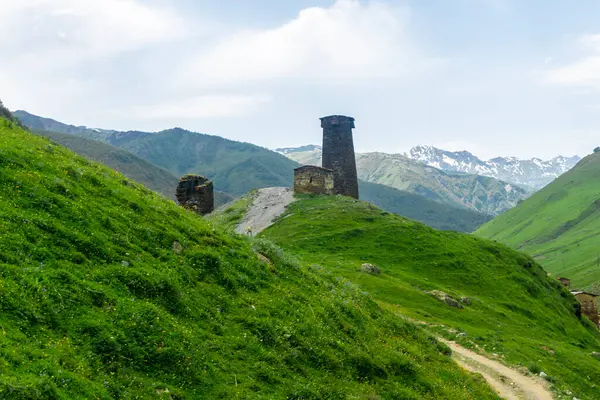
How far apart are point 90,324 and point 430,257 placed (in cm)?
5519

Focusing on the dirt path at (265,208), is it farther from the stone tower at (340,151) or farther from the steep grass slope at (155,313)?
the steep grass slope at (155,313)

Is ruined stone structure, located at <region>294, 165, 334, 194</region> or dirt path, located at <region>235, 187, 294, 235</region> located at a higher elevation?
ruined stone structure, located at <region>294, 165, 334, 194</region>

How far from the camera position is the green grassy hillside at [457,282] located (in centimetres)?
3938

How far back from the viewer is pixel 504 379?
101 ft

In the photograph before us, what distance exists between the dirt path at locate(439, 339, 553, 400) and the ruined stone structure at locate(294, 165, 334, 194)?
54.3 meters

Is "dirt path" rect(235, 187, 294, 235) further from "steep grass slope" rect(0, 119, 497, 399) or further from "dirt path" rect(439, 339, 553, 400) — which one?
"steep grass slope" rect(0, 119, 497, 399)

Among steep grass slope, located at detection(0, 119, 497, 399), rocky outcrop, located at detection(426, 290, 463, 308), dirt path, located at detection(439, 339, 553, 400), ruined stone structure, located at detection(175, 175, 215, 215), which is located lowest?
dirt path, located at detection(439, 339, 553, 400)

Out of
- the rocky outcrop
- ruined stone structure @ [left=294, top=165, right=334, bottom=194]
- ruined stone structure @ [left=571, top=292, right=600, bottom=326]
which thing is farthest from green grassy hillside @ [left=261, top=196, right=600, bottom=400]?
ruined stone structure @ [left=571, top=292, right=600, bottom=326]

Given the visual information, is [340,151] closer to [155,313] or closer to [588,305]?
[588,305]

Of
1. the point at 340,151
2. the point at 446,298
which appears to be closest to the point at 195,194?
the point at 446,298

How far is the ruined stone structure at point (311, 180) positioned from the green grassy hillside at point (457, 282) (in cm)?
395

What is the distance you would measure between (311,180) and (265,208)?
10100 mm

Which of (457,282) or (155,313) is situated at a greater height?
(155,313)

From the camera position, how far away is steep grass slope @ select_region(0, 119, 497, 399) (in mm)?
12555
